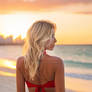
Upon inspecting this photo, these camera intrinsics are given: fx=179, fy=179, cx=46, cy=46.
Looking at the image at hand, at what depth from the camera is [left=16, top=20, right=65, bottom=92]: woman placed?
0.96 meters

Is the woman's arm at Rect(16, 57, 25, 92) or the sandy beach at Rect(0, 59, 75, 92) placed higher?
the woman's arm at Rect(16, 57, 25, 92)

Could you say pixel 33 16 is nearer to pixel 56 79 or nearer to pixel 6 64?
pixel 6 64

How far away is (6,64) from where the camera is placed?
3359 mm

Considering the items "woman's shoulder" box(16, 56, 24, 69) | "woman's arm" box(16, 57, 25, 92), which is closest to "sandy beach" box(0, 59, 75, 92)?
"woman's arm" box(16, 57, 25, 92)

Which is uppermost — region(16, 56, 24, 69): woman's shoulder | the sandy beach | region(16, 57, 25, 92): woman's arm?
region(16, 56, 24, 69): woman's shoulder

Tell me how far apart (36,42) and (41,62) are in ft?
0.37

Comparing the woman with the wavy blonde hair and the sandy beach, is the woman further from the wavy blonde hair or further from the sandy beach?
the sandy beach

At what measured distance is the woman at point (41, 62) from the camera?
0.96 meters

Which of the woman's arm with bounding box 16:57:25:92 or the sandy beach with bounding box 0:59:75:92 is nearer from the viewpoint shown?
the woman's arm with bounding box 16:57:25:92

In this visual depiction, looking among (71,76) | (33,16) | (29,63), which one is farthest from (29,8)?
(29,63)

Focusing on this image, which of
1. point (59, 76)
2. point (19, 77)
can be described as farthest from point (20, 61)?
point (59, 76)

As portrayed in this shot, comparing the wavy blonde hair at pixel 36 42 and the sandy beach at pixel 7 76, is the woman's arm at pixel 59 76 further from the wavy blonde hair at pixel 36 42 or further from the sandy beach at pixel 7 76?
the sandy beach at pixel 7 76

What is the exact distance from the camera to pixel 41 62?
98 centimetres

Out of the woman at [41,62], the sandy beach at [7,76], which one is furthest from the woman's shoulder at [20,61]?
the sandy beach at [7,76]
